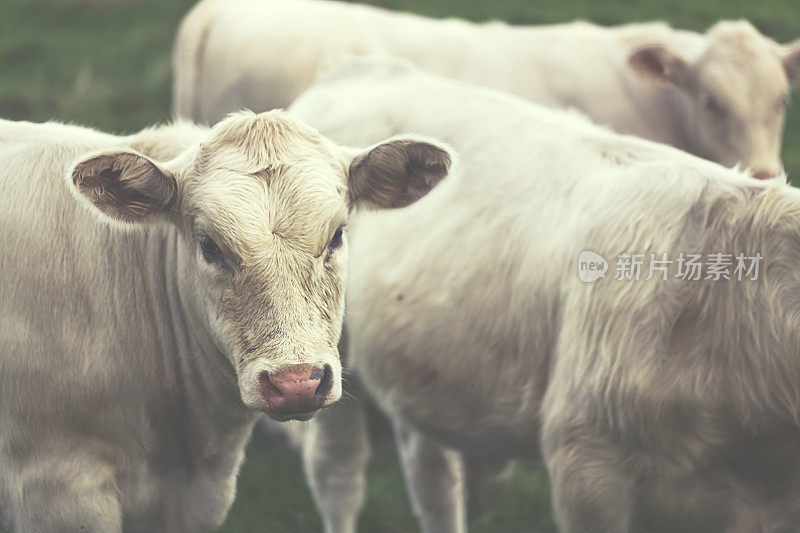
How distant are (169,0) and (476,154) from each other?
28.9ft

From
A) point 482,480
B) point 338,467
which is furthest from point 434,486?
point 482,480

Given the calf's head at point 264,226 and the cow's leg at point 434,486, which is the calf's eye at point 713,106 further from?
the calf's head at point 264,226

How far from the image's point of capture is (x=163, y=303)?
3.38 metres

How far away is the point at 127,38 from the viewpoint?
11.0m

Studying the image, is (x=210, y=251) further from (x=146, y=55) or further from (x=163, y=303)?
(x=146, y=55)

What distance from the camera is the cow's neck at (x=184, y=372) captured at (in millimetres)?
3318

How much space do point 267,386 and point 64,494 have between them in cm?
80

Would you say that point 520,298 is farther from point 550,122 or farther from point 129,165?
point 129,165

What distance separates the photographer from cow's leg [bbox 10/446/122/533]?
10.2 feet

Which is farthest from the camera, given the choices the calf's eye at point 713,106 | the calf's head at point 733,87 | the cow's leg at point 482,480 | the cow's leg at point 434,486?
the calf's eye at point 713,106

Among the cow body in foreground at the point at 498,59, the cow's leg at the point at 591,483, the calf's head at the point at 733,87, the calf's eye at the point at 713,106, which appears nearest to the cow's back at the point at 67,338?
the cow's leg at the point at 591,483

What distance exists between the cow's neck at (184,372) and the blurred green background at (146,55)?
2151mm

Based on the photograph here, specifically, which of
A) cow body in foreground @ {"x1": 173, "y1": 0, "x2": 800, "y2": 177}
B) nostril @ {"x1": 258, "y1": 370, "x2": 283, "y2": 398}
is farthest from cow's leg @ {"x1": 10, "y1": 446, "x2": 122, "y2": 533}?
cow body in foreground @ {"x1": 173, "y1": 0, "x2": 800, "y2": 177}

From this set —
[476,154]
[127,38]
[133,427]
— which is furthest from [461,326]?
[127,38]
